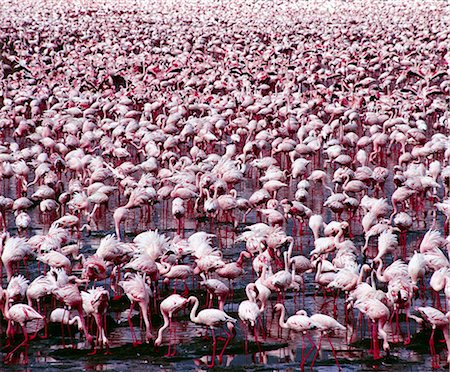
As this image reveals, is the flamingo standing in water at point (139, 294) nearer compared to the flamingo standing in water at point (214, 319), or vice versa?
the flamingo standing in water at point (214, 319)

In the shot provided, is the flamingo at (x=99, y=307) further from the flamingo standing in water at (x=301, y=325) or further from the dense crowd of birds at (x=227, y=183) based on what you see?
the flamingo standing in water at (x=301, y=325)

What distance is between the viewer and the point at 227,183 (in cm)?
1219

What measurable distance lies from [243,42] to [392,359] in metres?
22.7

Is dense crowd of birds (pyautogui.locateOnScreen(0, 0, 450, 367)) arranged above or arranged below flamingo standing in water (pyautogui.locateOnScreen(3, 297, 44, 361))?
above

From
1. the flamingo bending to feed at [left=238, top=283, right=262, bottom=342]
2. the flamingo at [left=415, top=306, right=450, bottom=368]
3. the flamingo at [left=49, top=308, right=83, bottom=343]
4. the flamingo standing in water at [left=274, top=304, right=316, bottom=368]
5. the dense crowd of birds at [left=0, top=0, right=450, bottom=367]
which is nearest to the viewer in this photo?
the flamingo at [left=415, top=306, right=450, bottom=368]

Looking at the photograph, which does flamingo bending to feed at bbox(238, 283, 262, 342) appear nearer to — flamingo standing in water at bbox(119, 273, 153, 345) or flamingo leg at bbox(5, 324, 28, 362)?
flamingo standing in water at bbox(119, 273, 153, 345)

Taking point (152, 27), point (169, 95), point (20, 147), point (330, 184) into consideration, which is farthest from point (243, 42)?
point (330, 184)

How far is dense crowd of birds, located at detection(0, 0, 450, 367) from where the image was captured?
812 cm

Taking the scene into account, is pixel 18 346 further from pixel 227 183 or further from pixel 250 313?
pixel 227 183

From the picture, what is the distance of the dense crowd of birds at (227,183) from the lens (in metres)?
8.12

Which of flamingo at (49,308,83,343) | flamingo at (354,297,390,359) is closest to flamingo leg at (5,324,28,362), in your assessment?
flamingo at (49,308,83,343)

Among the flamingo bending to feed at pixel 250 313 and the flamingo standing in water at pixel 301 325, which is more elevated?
the flamingo bending to feed at pixel 250 313

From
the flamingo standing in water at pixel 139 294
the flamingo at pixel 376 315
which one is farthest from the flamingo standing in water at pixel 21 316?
the flamingo at pixel 376 315

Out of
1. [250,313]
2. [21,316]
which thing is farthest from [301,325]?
[21,316]
